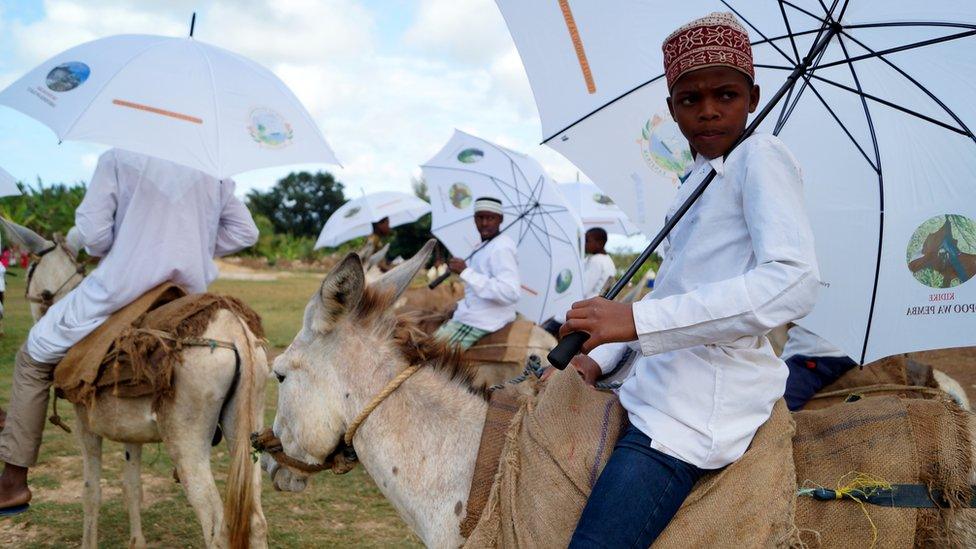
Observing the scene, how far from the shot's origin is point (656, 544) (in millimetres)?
1918

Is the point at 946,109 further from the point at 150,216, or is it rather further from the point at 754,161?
the point at 150,216

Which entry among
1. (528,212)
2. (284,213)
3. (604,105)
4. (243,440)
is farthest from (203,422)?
(284,213)

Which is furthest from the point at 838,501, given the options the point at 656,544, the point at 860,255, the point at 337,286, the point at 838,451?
the point at 337,286

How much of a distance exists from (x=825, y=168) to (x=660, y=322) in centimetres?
147

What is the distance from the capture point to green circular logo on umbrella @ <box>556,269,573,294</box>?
8109 millimetres

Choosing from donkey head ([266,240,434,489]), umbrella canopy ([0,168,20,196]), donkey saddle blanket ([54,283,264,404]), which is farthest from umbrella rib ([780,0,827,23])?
umbrella canopy ([0,168,20,196])

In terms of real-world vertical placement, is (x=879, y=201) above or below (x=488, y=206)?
below

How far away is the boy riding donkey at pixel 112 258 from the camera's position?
4488 mm

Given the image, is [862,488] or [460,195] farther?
[460,195]

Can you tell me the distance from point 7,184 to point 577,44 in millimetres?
7528

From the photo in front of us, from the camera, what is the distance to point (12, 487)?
459cm

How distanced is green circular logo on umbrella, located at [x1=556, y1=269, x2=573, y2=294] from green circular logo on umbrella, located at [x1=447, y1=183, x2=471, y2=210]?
176 cm

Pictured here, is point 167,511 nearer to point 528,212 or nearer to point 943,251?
point 528,212

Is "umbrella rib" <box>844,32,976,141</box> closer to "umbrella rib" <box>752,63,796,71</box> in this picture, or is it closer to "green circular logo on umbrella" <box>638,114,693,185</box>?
"umbrella rib" <box>752,63,796,71</box>
